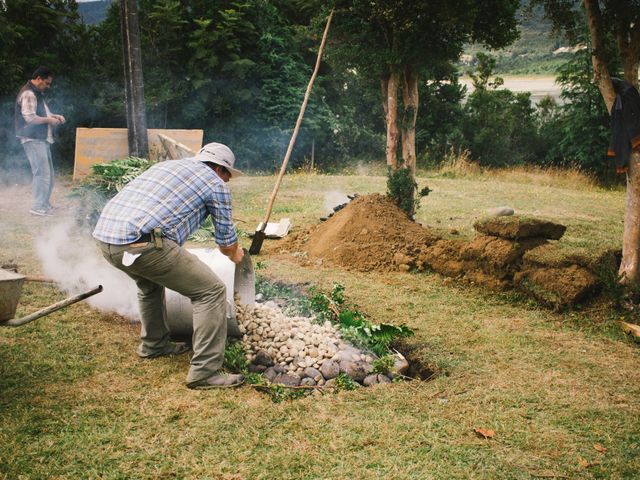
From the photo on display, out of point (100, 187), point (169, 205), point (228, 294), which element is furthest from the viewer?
point (100, 187)

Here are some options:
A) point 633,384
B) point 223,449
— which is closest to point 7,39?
point 223,449

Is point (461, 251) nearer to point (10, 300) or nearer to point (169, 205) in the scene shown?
→ point (169, 205)

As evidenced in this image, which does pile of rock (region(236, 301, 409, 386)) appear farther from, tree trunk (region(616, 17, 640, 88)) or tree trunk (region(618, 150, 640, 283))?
tree trunk (region(616, 17, 640, 88))

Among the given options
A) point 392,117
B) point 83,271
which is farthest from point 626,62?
point 83,271

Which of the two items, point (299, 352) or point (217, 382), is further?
point (299, 352)

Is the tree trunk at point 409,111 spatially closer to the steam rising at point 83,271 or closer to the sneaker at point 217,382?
the steam rising at point 83,271

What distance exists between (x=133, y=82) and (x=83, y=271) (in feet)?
19.6

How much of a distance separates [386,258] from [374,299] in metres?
A: 1.32

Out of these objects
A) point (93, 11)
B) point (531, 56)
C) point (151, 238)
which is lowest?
point (151, 238)

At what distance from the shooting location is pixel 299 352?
4.26 meters

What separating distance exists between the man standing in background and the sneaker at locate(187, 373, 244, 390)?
627 centimetres

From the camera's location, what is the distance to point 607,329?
5020 millimetres

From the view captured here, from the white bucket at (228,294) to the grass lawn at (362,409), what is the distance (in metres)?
0.41

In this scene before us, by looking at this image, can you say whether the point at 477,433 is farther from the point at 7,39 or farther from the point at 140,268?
the point at 7,39
